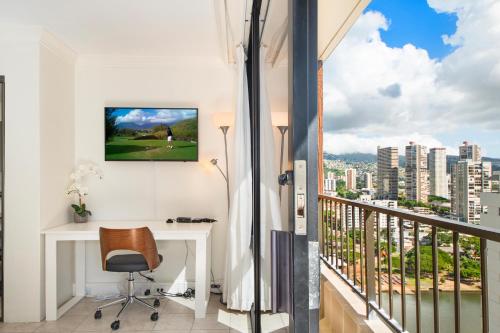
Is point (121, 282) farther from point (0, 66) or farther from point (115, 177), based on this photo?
point (0, 66)

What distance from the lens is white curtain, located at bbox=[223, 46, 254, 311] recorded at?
3.16 metres

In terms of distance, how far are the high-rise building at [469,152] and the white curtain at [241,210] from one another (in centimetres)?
224

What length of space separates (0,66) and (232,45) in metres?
2.04

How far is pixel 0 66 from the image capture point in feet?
10.6

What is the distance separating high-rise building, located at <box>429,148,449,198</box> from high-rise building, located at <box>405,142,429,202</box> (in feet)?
0.08

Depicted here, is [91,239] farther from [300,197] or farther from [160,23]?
[300,197]

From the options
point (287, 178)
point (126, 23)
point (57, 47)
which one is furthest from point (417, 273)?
point (57, 47)

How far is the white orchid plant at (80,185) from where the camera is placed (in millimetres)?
3703

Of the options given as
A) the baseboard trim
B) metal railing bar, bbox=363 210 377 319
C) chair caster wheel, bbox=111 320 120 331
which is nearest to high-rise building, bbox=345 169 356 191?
metal railing bar, bbox=363 210 377 319

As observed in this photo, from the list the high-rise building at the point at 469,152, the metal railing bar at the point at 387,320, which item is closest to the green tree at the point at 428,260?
the metal railing bar at the point at 387,320

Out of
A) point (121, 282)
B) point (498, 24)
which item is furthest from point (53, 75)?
point (498, 24)

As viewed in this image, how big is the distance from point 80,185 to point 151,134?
0.89 meters

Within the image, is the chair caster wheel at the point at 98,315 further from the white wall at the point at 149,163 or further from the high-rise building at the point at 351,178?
the high-rise building at the point at 351,178

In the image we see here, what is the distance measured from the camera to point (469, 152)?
38.8 inches
